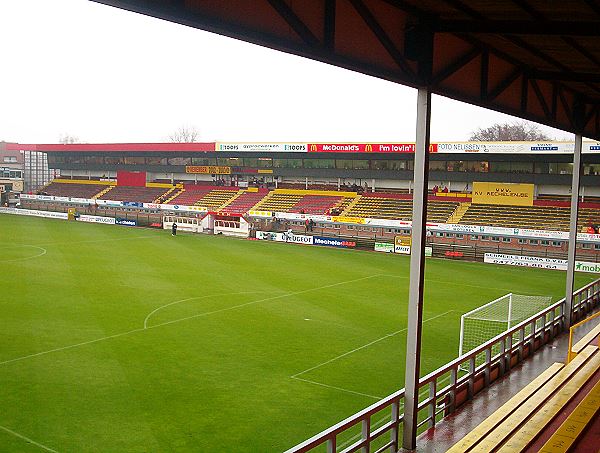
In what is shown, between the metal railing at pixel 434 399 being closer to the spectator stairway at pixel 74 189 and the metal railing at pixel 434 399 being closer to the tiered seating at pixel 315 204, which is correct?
the tiered seating at pixel 315 204

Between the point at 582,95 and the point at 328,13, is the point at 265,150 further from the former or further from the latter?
the point at 328,13

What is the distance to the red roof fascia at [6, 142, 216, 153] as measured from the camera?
57.4 m

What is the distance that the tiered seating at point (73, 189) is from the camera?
65.3m

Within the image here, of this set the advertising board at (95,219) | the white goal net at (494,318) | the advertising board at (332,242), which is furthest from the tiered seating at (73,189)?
the white goal net at (494,318)

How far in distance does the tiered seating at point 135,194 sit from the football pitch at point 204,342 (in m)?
27.1

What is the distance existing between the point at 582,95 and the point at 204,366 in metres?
10.4

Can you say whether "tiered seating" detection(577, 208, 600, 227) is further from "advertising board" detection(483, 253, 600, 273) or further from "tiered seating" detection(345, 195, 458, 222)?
"tiered seating" detection(345, 195, 458, 222)

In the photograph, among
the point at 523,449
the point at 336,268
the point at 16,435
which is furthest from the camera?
the point at 336,268

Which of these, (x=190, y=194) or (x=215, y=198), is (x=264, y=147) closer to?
(x=215, y=198)

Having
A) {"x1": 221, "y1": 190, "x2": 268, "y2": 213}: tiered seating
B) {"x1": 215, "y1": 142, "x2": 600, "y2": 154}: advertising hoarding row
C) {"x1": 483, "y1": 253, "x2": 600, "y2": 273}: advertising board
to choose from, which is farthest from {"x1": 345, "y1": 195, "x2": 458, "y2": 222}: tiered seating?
{"x1": 221, "y1": 190, "x2": 268, "y2": 213}: tiered seating

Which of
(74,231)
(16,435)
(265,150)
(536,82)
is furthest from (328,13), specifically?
(265,150)

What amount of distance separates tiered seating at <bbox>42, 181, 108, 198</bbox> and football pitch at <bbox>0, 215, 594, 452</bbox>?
108 ft

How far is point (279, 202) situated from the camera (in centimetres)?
5322

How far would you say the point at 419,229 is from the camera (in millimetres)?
7969
